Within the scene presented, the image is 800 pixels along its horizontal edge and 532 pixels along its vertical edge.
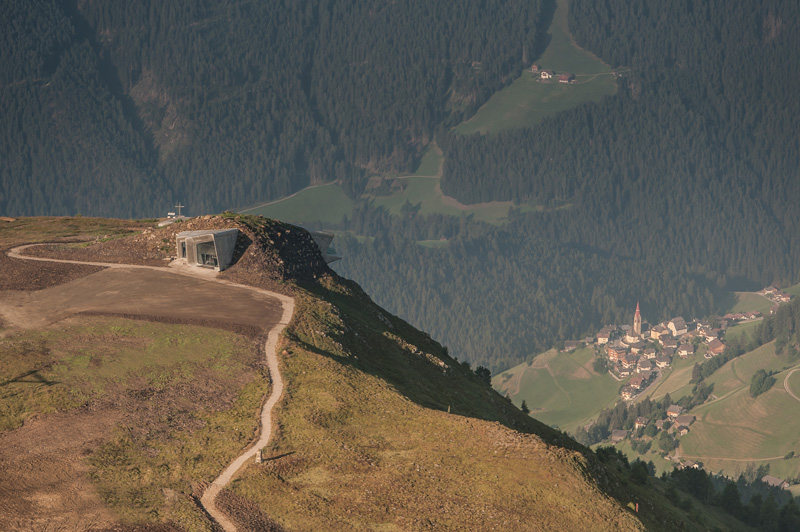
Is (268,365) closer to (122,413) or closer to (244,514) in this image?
(122,413)


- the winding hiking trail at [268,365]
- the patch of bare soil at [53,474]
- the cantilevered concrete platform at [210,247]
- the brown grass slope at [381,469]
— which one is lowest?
the brown grass slope at [381,469]

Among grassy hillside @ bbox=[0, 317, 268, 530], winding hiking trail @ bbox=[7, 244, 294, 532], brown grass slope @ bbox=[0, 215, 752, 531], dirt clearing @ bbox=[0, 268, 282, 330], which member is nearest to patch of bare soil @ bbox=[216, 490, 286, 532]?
brown grass slope @ bbox=[0, 215, 752, 531]

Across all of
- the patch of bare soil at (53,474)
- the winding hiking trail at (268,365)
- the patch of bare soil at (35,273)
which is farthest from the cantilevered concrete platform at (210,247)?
the patch of bare soil at (53,474)

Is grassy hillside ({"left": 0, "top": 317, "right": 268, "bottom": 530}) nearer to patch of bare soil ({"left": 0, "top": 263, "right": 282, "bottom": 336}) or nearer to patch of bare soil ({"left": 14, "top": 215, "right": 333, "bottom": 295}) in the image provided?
patch of bare soil ({"left": 0, "top": 263, "right": 282, "bottom": 336})

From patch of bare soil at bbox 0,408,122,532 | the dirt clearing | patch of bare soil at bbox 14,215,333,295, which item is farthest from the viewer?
patch of bare soil at bbox 14,215,333,295

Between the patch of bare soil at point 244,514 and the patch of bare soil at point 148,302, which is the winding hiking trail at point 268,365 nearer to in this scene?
the patch of bare soil at point 244,514

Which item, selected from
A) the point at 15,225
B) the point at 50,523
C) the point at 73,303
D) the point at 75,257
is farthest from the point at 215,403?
the point at 15,225

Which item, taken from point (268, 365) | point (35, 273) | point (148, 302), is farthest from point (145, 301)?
point (268, 365)

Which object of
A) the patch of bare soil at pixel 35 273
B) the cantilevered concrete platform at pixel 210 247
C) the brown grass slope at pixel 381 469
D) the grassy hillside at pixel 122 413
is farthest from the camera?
the cantilevered concrete platform at pixel 210 247

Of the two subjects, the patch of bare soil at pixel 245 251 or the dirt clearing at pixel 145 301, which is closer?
the dirt clearing at pixel 145 301
